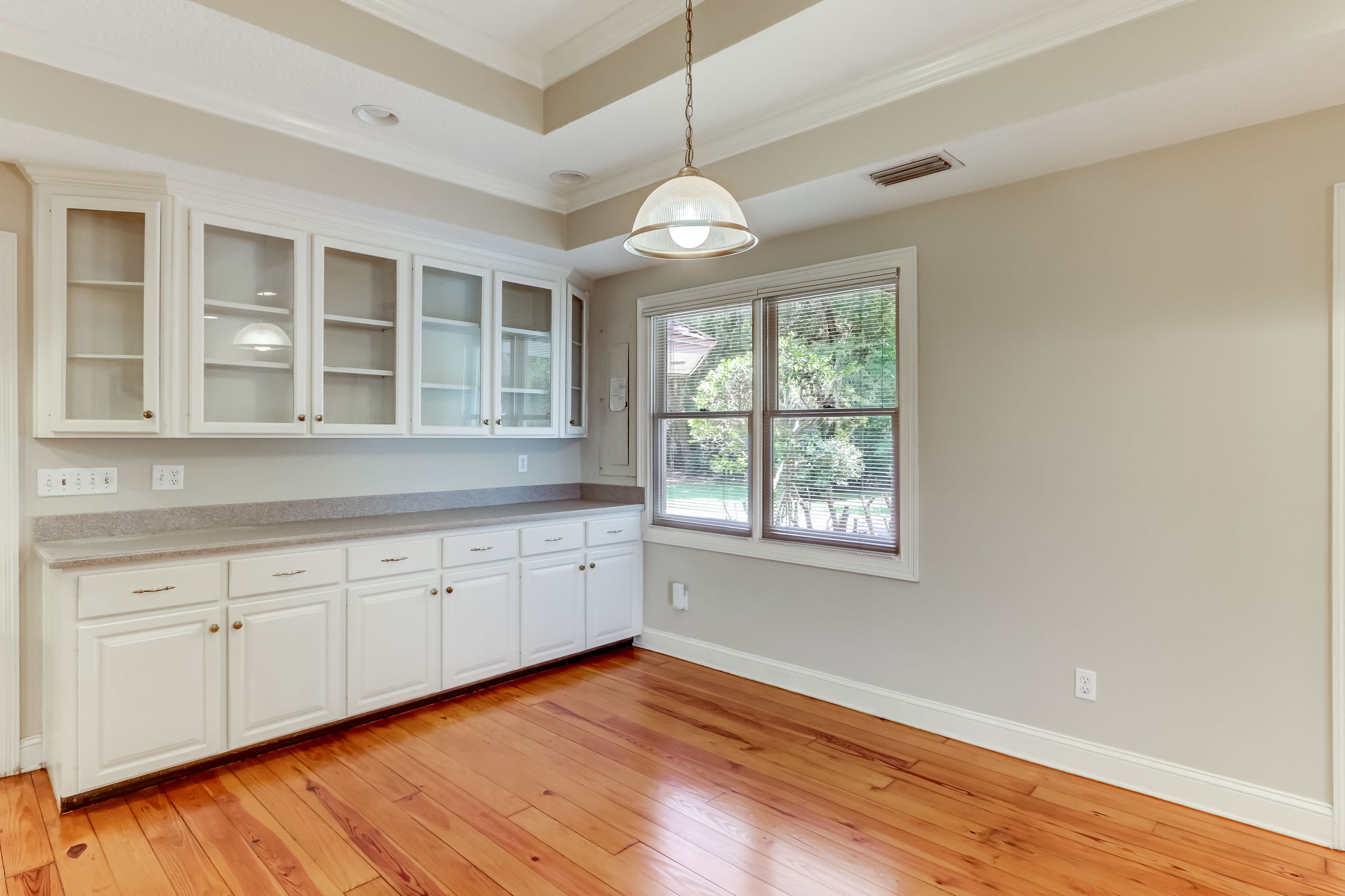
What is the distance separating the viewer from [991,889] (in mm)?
2029

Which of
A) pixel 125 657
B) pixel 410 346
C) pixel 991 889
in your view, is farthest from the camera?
pixel 410 346

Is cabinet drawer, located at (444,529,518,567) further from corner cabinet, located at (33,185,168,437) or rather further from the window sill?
corner cabinet, located at (33,185,168,437)

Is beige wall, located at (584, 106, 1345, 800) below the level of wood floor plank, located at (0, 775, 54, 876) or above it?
above

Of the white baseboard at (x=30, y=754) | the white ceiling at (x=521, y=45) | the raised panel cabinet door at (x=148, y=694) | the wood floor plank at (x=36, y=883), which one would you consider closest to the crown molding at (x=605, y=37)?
the white ceiling at (x=521, y=45)

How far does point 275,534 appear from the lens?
2969 millimetres

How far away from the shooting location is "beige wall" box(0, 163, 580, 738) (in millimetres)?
2727

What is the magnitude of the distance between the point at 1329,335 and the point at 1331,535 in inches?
25.8

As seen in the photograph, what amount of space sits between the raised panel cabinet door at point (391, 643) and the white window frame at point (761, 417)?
1.49 m

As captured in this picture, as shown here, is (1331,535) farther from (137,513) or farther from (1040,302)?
(137,513)

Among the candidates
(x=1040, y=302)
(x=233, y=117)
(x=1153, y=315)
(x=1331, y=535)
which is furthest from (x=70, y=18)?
(x=1331, y=535)

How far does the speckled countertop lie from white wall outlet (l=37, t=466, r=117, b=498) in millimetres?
201

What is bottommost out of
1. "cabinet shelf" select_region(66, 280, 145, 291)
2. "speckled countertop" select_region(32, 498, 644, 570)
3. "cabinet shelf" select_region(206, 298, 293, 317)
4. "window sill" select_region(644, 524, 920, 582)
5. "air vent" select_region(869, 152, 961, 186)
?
"window sill" select_region(644, 524, 920, 582)

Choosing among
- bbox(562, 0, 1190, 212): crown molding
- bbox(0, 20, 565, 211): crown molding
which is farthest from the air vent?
bbox(0, 20, 565, 211): crown molding

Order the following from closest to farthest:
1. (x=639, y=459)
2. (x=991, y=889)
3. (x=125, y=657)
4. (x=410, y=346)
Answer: (x=991, y=889)
(x=125, y=657)
(x=410, y=346)
(x=639, y=459)
